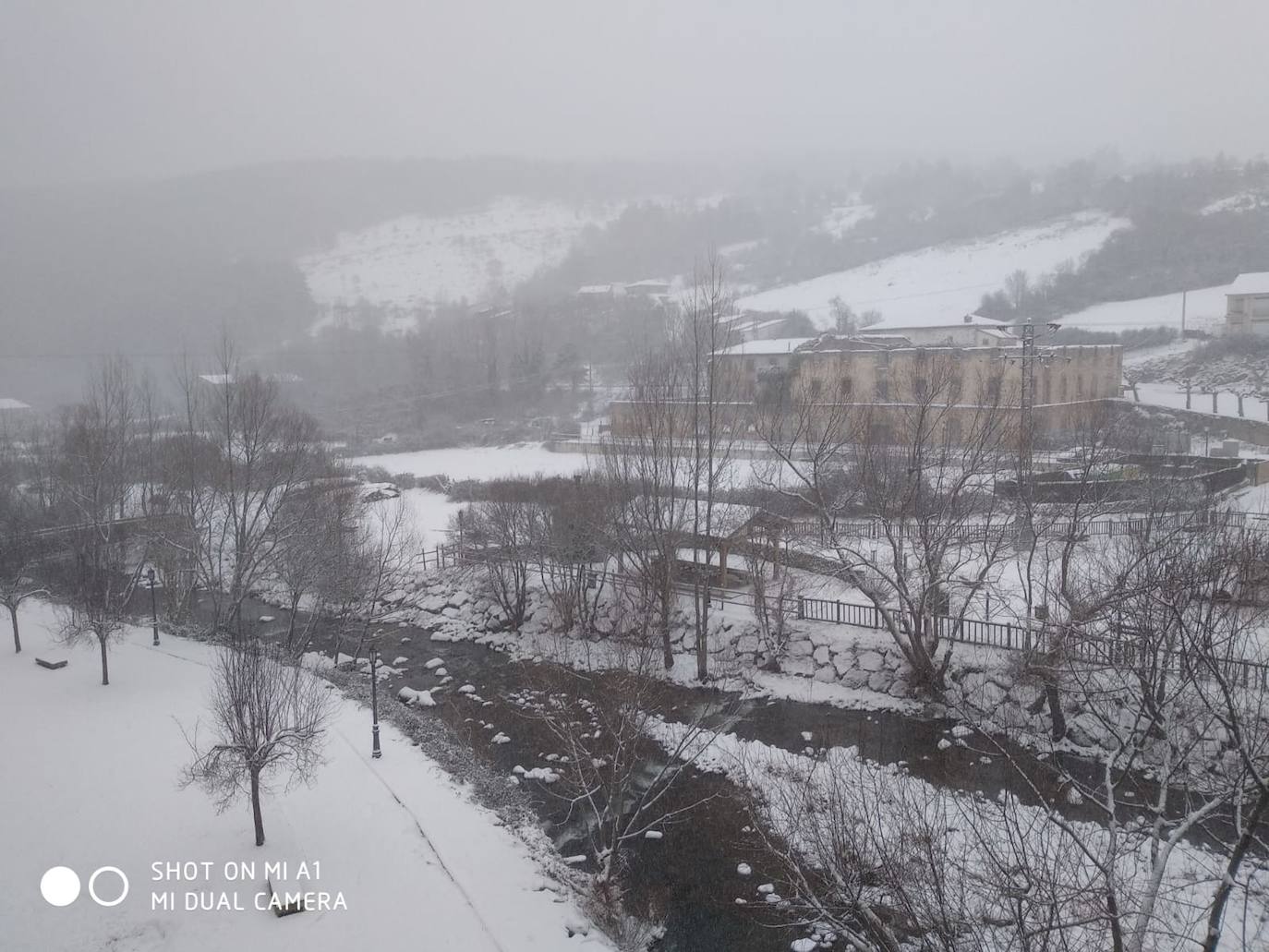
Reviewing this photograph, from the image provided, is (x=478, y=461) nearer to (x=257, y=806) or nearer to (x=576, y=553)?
(x=576, y=553)

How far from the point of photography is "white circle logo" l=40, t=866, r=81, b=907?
5766mm

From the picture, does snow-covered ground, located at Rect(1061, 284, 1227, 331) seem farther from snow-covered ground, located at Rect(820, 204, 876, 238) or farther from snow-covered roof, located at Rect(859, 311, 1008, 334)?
snow-covered ground, located at Rect(820, 204, 876, 238)

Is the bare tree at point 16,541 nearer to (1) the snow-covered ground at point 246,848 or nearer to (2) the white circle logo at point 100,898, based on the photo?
(1) the snow-covered ground at point 246,848

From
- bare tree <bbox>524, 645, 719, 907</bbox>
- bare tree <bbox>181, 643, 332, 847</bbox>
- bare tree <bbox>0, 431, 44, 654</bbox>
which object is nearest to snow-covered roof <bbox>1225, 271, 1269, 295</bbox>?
bare tree <bbox>524, 645, 719, 907</bbox>

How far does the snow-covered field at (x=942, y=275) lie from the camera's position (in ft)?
132

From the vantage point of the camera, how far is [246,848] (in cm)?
662

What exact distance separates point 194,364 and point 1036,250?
154 feet

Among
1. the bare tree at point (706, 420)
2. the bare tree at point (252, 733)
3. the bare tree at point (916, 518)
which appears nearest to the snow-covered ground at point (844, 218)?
the bare tree at point (706, 420)

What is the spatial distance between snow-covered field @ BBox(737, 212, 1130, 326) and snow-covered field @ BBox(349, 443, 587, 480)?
16.6 meters

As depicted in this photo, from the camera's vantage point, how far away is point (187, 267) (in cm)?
5503

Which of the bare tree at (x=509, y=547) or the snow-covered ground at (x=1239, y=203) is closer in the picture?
the bare tree at (x=509, y=547)

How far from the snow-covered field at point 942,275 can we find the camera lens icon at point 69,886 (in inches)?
1261

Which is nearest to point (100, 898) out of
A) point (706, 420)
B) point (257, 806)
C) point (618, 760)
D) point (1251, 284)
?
point (257, 806)

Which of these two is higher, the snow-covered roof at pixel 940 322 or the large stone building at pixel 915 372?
the snow-covered roof at pixel 940 322
